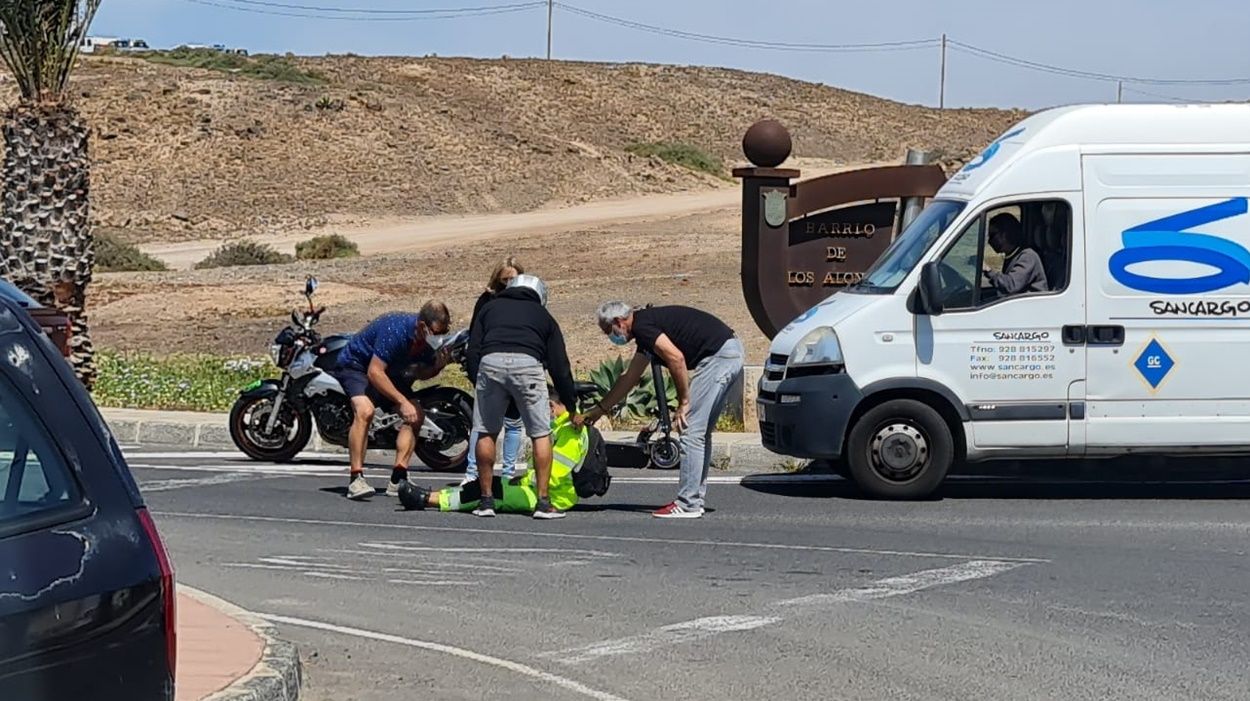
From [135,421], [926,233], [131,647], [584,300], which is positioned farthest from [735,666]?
[584,300]

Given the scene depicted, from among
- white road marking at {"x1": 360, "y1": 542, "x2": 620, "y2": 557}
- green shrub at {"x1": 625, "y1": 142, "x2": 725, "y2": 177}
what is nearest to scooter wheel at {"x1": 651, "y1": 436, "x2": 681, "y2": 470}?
white road marking at {"x1": 360, "y1": 542, "x2": 620, "y2": 557}

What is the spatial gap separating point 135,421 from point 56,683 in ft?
44.9

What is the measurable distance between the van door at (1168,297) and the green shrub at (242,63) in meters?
61.7

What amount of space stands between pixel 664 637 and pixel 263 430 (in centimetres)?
753

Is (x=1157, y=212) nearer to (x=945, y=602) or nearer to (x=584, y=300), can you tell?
(x=945, y=602)

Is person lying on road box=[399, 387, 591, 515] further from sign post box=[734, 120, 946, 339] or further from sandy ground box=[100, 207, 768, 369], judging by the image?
sandy ground box=[100, 207, 768, 369]

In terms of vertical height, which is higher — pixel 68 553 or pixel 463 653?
pixel 68 553

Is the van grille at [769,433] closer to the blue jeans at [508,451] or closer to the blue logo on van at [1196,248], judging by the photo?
the blue jeans at [508,451]

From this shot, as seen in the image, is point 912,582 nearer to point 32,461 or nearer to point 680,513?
point 680,513

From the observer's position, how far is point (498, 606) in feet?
30.1

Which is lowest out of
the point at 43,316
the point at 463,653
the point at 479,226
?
the point at 463,653

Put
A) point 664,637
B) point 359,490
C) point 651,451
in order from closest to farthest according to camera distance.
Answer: point 664,637
point 359,490
point 651,451

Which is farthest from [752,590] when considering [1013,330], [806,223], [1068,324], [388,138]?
[388,138]

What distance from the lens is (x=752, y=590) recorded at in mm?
9500
